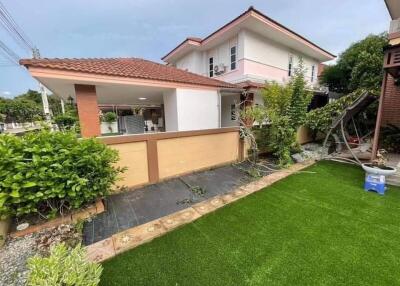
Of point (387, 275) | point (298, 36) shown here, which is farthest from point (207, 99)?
point (387, 275)

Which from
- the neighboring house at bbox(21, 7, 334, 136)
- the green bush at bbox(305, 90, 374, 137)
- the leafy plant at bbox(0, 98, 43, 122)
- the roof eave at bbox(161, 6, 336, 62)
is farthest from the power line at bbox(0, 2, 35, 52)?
the leafy plant at bbox(0, 98, 43, 122)

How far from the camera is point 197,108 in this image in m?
8.63

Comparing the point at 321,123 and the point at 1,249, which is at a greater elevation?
the point at 321,123

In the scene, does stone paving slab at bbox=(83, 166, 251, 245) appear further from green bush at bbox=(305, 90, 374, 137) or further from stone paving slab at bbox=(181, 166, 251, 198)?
green bush at bbox=(305, 90, 374, 137)

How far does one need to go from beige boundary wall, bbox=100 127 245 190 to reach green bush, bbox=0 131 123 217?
852 millimetres

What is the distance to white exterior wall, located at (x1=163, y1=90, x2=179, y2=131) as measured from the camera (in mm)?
8219

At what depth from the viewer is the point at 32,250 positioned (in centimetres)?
296

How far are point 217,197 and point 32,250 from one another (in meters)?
3.60

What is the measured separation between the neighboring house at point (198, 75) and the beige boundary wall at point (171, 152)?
1.88m

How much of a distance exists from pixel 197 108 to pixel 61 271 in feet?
→ 25.0

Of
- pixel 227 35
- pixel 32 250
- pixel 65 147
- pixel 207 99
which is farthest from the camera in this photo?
pixel 227 35

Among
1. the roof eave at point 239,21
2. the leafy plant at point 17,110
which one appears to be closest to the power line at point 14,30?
the roof eave at point 239,21

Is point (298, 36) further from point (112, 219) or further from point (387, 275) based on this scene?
point (112, 219)

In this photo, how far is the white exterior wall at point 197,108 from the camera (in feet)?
26.8
